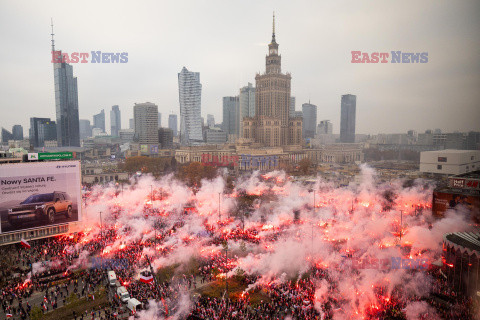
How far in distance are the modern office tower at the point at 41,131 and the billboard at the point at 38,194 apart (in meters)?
143

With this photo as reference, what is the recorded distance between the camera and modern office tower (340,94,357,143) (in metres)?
159

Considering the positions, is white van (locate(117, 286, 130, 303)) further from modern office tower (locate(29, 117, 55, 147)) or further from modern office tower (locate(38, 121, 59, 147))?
modern office tower (locate(29, 117, 55, 147))

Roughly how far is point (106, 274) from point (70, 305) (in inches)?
140

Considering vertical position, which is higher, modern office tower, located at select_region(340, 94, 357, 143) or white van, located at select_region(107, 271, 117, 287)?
modern office tower, located at select_region(340, 94, 357, 143)

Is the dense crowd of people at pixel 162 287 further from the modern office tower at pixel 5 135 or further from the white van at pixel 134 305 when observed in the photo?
the modern office tower at pixel 5 135

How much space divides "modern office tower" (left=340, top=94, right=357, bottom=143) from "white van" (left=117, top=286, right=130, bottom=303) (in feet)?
507

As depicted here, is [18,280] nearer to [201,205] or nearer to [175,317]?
[175,317]

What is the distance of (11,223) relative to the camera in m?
27.8

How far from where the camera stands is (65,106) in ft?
503

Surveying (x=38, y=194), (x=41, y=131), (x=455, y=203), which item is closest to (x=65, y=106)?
(x=41, y=131)

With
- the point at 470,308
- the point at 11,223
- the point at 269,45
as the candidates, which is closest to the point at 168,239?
the point at 11,223

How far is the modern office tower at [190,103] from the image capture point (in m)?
140

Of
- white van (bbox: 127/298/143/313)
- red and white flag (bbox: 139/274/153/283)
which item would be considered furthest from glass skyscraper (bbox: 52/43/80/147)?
white van (bbox: 127/298/143/313)

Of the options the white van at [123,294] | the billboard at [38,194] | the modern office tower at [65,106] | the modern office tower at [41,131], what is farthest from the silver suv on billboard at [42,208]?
the modern office tower at [41,131]
